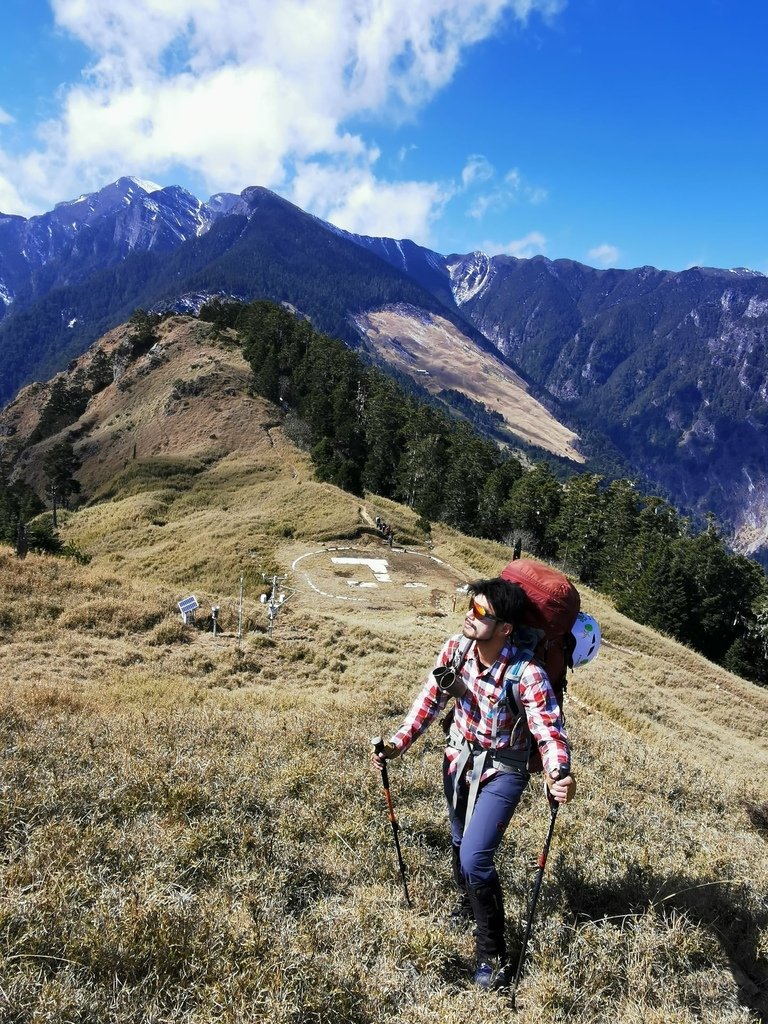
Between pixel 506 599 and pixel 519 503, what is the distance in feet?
194

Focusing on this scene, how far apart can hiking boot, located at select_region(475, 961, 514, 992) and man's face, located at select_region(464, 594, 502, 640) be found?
2030mm

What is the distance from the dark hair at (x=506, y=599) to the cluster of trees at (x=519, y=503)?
4229 cm

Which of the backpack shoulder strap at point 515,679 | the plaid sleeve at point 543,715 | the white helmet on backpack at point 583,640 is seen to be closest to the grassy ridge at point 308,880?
the plaid sleeve at point 543,715

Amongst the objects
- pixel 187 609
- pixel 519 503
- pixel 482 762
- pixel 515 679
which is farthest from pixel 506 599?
pixel 519 503

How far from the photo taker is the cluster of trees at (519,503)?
5156 cm

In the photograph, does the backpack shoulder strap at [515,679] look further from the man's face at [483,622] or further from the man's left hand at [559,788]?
the man's left hand at [559,788]

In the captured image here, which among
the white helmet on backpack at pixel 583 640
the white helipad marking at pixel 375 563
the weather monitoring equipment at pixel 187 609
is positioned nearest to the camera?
the white helmet on backpack at pixel 583 640

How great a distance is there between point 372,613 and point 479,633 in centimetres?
1810

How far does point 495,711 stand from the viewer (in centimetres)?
377

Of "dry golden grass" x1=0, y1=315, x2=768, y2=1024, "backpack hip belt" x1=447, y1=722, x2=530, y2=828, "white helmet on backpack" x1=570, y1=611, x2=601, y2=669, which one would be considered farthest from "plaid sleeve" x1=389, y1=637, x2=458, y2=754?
"dry golden grass" x1=0, y1=315, x2=768, y2=1024

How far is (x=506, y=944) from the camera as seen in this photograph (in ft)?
13.2

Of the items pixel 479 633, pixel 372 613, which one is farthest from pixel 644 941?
pixel 372 613

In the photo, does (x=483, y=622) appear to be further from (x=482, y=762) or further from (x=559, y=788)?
(x=559, y=788)

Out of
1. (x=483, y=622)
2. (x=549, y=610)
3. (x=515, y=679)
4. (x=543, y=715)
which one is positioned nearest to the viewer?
(x=543, y=715)
